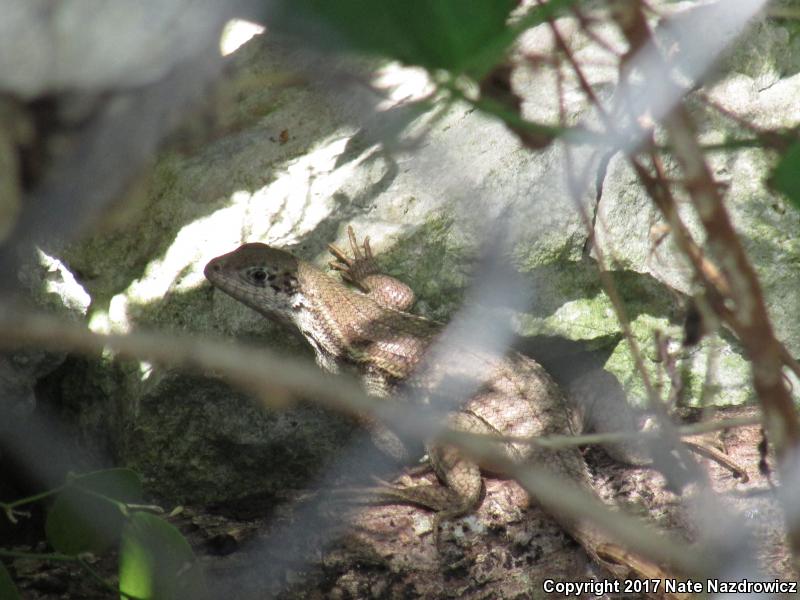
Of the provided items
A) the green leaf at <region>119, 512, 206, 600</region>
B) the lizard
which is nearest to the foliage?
the green leaf at <region>119, 512, 206, 600</region>

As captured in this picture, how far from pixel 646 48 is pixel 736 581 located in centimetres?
146

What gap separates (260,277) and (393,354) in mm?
574

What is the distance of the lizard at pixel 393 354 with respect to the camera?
279 cm

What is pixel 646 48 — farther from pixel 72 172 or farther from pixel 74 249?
pixel 74 249

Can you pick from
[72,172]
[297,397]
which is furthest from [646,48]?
[297,397]

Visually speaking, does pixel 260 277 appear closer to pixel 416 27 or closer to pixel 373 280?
pixel 373 280

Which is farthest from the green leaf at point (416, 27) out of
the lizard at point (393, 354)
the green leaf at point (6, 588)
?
the lizard at point (393, 354)

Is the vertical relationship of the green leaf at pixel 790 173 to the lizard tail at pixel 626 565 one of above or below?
above

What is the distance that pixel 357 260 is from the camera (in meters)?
3.25

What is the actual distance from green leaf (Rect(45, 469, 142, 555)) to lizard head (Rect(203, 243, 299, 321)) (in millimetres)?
1140

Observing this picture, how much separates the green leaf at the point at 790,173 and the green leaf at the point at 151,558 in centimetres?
136

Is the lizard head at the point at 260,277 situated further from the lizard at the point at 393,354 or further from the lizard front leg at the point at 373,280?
the lizard front leg at the point at 373,280

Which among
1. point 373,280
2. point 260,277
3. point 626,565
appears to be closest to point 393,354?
point 373,280

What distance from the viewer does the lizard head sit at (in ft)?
9.71
